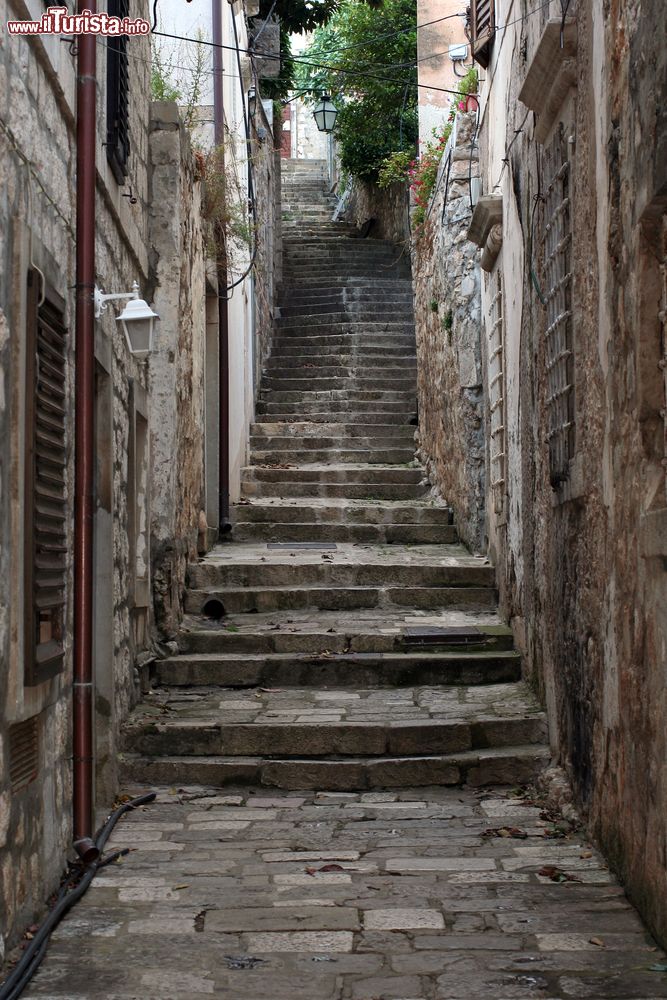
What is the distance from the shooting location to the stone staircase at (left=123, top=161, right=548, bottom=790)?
6512 mm

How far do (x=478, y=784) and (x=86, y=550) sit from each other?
8.60 ft

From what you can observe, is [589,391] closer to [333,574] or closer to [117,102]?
[117,102]

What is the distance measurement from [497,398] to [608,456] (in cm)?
405

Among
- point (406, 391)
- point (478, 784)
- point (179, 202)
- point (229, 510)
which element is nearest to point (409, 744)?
point (478, 784)

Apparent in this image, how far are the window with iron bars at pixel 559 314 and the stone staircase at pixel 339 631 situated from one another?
1674 millimetres

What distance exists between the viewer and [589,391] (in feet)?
16.6

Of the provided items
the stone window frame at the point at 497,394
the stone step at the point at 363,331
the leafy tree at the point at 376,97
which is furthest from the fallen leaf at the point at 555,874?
the leafy tree at the point at 376,97

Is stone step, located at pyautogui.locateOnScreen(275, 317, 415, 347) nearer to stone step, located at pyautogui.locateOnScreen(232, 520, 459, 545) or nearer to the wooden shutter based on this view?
stone step, located at pyautogui.locateOnScreen(232, 520, 459, 545)

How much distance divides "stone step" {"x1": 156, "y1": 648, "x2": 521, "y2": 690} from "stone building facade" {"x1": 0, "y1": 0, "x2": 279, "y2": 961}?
36cm

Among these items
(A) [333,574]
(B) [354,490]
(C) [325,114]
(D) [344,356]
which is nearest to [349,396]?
(D) [344,356]

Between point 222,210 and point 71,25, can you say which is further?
point 222,210

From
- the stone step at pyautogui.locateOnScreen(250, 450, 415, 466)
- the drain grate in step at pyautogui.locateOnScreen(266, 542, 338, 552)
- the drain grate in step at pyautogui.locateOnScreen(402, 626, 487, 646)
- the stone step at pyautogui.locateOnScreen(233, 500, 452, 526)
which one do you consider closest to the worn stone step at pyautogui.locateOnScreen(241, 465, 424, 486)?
the stone step at pyautogui.locateOnScreen(250, 450, 415, 466)

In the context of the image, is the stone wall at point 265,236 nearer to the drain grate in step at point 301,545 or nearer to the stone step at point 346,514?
the stone step at point 346,514

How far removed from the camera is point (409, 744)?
257 inches
